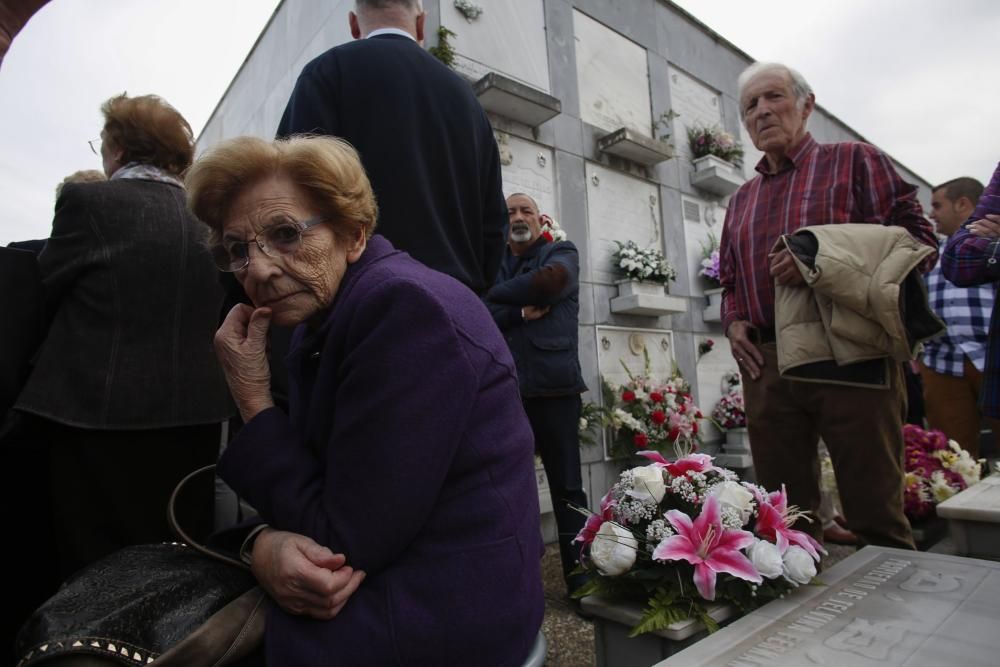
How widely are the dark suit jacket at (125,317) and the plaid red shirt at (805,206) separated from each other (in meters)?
2.07

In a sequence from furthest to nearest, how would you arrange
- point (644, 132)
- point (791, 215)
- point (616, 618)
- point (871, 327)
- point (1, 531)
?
point (644, 132) < point (791, 215) < point (871, 327) < point (1, 531) < point (616, 618)

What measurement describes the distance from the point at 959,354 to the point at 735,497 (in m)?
3.48

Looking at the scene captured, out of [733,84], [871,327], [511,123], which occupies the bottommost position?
[871,327]

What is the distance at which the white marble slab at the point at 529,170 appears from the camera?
4660mm

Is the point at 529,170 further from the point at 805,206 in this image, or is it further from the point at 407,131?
the point at 407,131

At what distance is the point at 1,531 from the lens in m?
1.79

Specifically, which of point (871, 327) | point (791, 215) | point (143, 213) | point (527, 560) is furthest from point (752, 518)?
point (143, 213)

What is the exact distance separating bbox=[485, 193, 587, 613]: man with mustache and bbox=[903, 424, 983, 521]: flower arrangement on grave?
69.9 inches

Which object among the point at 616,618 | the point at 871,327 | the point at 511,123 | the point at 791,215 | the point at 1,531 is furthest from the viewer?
the point at 511,123

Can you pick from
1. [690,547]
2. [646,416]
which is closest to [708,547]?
[690,547]

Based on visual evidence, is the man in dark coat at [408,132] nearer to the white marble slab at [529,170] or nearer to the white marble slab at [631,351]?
the white marble slab at [529,170]

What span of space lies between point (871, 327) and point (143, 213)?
2.45 m

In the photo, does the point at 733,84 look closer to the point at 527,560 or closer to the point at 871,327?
the point at 871,327

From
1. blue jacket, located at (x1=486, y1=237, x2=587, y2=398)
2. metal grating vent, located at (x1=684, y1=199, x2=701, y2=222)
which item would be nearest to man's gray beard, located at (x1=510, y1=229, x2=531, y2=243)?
blue jacket, located at (x1=486, y1=237, x2=587, y2=398)
